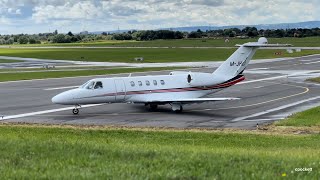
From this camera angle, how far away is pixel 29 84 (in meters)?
47.3

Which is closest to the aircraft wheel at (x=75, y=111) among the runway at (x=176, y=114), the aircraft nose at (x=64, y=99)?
the runway at (x=176, y=114)

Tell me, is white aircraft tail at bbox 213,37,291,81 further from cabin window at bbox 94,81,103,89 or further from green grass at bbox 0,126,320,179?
green grass at bbox 0,126,320,179

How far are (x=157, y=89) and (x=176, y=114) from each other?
2.49 metres

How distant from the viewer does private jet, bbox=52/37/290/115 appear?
28953 mm

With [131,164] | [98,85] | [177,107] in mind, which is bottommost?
[177,107]

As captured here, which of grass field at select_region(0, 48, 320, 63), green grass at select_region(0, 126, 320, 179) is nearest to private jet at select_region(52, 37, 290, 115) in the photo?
green grass at select_region(0, 126, 320, 179)

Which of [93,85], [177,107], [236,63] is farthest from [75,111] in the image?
[236,63]

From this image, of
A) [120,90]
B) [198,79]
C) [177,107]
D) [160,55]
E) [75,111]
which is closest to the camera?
[75,111]

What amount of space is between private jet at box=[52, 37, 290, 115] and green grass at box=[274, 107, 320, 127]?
3.97m

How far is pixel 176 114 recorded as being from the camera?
2920 centimetres

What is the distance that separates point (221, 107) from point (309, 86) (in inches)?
640

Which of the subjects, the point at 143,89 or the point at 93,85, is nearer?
the point at 93,85

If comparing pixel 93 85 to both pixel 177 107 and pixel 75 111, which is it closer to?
pixel 75 111

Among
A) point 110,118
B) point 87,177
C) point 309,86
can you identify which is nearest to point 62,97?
point 110,118
